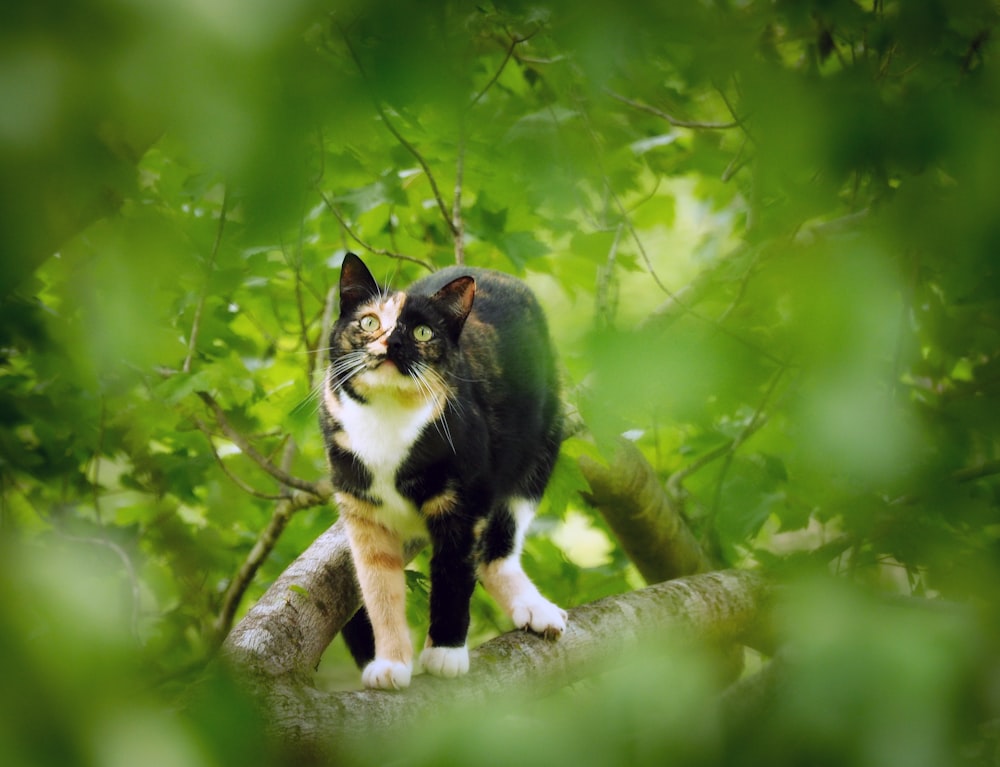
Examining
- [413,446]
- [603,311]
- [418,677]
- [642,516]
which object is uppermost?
[603,311]

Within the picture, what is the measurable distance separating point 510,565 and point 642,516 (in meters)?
0.78

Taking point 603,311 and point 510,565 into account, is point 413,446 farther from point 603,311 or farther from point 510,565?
point 603,311

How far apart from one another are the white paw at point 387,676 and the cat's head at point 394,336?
0.72m

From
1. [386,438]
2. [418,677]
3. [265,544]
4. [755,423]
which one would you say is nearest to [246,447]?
[265,544]

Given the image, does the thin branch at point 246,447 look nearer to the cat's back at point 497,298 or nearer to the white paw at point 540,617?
the cat's back at point 497,298

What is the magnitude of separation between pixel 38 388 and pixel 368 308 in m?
0.90

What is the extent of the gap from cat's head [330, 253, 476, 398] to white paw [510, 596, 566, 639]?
659 mm

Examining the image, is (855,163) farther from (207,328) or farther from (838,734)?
(207,328)

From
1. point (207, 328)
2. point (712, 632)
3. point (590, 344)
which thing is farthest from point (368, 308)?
point (590, 344)

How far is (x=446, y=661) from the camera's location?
211 cm

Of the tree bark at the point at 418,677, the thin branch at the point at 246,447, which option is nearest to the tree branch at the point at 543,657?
the tree bark at the point at 418,677

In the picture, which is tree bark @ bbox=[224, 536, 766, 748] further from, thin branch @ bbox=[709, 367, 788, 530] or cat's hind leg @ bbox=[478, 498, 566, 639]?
thin branch @ bbox=[709, 367, 788, 530]

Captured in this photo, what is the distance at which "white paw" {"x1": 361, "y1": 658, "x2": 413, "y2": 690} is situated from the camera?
198 centimetres

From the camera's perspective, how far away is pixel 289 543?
3.50 metres
